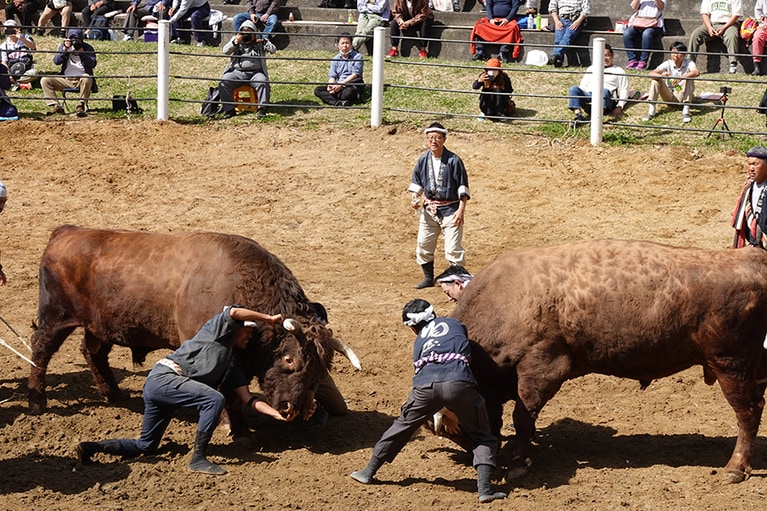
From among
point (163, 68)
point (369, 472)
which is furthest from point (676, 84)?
point (369, 472)

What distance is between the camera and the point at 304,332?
26.1 ft

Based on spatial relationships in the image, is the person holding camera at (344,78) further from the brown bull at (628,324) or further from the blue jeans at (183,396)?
the blue jeans at (183,396)

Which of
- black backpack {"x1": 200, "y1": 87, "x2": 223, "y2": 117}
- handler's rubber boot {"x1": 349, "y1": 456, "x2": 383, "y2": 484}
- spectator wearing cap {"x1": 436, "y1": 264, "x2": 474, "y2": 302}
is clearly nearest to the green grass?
black backpack {"x1": 200, "y1": 87, "x2": 223, "y2": 117}

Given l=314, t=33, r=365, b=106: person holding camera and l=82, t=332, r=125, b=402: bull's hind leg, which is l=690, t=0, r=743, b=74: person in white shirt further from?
l=82, t=332, r=125, b=402: bull's hind leg

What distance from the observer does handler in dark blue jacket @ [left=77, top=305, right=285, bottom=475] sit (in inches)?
302

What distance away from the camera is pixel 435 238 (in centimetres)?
1248

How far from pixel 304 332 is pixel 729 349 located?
3143 mm

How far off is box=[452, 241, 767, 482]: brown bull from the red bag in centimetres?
1183

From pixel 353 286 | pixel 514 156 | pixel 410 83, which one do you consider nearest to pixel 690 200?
pixel 514 156

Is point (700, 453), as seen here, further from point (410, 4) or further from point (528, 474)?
point (410, 4)

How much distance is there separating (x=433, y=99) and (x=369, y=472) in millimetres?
11497

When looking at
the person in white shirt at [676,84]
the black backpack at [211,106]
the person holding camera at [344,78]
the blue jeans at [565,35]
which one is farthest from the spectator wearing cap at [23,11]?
the person in white shirt at [676,84]

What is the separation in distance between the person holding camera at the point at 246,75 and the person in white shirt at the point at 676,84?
637 centimetres

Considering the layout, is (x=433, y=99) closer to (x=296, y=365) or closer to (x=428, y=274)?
(x=428, y=274)
